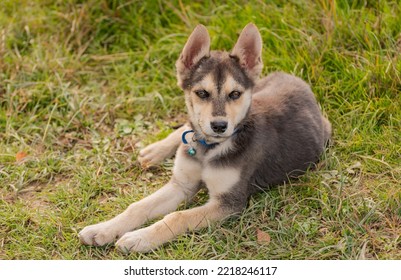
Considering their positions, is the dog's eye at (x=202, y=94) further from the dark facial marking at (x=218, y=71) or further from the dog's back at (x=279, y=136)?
the dog's back at (x=279, y=136)

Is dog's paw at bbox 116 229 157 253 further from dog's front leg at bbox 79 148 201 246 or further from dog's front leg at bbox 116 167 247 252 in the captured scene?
dog's front leg at bbox 79 148 201 246

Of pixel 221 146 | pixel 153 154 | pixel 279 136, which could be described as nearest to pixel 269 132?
pixel 279 136

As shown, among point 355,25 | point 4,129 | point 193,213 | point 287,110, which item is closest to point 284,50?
point 355,25

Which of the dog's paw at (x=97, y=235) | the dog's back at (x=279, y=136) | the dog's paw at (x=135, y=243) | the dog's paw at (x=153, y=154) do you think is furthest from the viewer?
the dog's paw at (x=153, y=154)

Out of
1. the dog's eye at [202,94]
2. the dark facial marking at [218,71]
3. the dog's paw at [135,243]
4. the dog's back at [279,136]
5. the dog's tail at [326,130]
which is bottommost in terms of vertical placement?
the dog's paw at [135,243]

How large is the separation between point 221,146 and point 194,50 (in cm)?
80

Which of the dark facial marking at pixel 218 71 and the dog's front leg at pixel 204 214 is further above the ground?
the dark facial marking at pixel 218 71

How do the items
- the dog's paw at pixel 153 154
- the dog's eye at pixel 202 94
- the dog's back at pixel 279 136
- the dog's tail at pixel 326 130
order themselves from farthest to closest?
the dog's paw at pixel 153 154 → the dog's tail at pixel 326 130 → the dog's back at pixel 279 136 → the dog's eye at pixel 202 94

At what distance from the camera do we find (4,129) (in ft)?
21.7

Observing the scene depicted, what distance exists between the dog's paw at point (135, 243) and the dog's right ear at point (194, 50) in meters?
1.31

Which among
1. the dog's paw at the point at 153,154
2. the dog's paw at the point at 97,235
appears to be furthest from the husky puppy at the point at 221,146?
the dog's paw at the point at 153,154

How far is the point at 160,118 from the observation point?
6.84 m

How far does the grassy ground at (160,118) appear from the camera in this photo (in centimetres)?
501

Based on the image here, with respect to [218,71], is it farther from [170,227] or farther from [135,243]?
[135,243]
